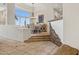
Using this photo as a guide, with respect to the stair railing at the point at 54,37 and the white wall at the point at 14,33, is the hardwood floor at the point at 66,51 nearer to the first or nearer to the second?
the stair railing at the point at 54,37

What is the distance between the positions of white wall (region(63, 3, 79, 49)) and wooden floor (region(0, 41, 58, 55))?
0.23 meters

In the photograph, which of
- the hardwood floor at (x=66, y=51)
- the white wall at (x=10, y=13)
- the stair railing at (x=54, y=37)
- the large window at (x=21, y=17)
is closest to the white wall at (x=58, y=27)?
the stair railing at (x=54, y=37)

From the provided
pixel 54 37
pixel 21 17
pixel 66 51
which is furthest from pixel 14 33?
pixel 66 51

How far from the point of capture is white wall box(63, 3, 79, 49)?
3064 millimetres

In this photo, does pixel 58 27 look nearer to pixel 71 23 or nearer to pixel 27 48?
pixel 71 23

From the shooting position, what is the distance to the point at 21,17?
122 inches

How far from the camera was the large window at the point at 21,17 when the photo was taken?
3.07 m

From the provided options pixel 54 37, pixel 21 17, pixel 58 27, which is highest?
pixel 21 17

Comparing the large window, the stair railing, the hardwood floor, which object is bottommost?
the hardwood floor

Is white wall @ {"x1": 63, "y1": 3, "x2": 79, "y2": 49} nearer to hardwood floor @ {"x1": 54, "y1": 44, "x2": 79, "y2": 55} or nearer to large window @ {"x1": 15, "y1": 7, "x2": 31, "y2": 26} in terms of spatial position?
hardwood floor @ {"x1": 54, "y1": 44, "x2": 79, "y2": 55}

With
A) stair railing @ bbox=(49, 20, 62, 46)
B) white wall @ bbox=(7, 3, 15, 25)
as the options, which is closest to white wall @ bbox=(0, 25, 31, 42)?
white wall @ bbox=(7, 3, 15, 25)

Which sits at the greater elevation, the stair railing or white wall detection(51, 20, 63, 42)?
white wall detection(51, 20, 63, 42)

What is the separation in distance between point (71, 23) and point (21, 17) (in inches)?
28.3
